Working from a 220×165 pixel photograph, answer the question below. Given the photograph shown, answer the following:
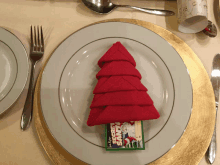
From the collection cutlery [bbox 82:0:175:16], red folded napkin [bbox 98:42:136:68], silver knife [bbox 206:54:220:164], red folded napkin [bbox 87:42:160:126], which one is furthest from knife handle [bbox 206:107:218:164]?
cutlery [bbox 82:0:175:16]

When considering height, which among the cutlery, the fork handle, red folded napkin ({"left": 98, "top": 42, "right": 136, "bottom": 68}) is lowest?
the fork handle

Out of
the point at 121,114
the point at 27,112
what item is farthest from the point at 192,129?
the point at 27,112

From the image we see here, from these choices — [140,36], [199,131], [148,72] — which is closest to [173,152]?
[199,131]

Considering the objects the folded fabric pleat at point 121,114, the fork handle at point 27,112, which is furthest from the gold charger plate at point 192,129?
the folded fabric pleat at point 121,114

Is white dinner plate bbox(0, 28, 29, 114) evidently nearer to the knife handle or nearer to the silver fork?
the silver fork

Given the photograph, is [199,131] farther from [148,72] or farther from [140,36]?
[140,36]

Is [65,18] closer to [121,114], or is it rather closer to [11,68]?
[11,68]

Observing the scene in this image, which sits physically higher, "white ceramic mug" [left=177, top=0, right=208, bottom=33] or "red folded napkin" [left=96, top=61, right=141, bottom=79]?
"white ceramic mug" [left=177, top=0, right=208, bottom=33]
